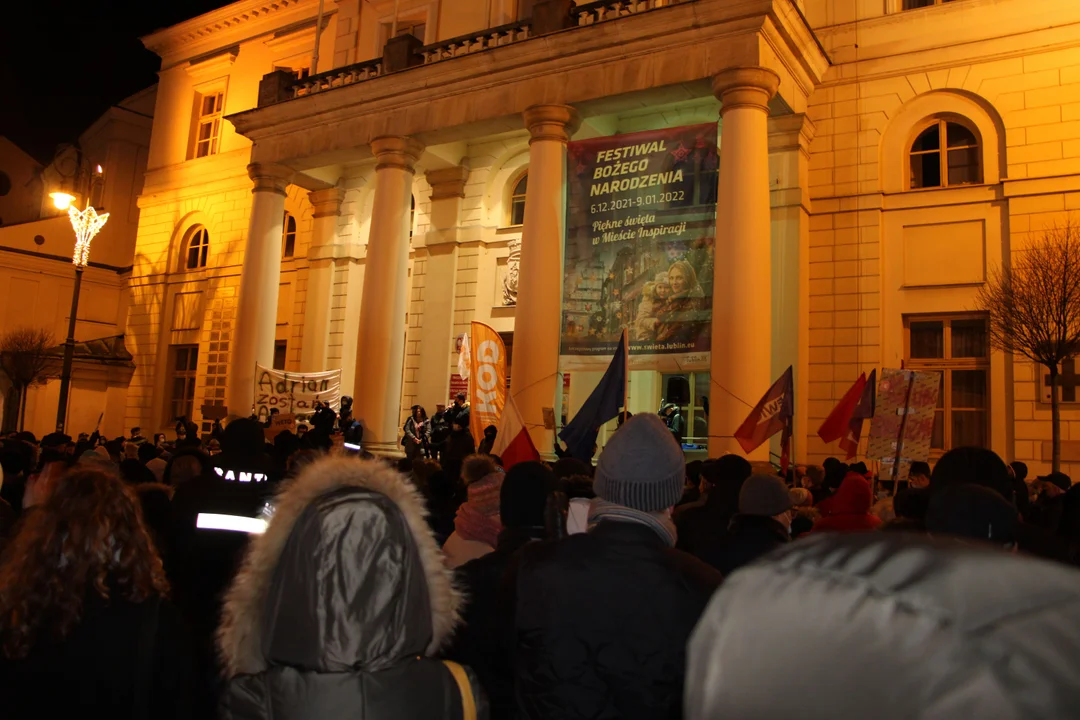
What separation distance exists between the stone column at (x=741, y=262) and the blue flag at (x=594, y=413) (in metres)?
3.87

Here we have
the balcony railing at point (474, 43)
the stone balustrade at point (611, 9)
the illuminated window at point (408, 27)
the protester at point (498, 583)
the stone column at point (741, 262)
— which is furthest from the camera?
the illuminated window at point (408, 27)

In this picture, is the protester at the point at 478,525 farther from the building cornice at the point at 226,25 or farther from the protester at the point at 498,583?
the building cornice at the point at 226,25

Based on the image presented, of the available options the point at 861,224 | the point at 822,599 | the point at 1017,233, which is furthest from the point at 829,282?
the point at 822,599

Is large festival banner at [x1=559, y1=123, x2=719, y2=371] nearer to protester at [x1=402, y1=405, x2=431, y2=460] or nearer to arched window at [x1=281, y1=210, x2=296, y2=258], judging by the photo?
protester at [x1=402, y1=405, x2=431, y2=460]

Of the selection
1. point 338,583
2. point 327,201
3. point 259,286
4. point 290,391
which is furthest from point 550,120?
point 338,583

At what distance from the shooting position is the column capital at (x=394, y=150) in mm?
18828

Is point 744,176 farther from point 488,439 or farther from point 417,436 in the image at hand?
point 417,436

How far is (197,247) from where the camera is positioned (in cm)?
2809

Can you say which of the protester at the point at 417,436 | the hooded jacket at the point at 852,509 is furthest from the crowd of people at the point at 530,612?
the protester at the point at 417,436

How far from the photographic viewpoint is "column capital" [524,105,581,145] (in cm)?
1636

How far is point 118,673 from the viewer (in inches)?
90.4

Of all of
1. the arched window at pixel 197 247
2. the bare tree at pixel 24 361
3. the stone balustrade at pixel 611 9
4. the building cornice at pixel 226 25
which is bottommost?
the bare tree at pixel 24 361

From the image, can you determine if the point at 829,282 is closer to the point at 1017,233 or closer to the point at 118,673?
the point at 1017,233

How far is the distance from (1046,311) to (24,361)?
30.4 metres
